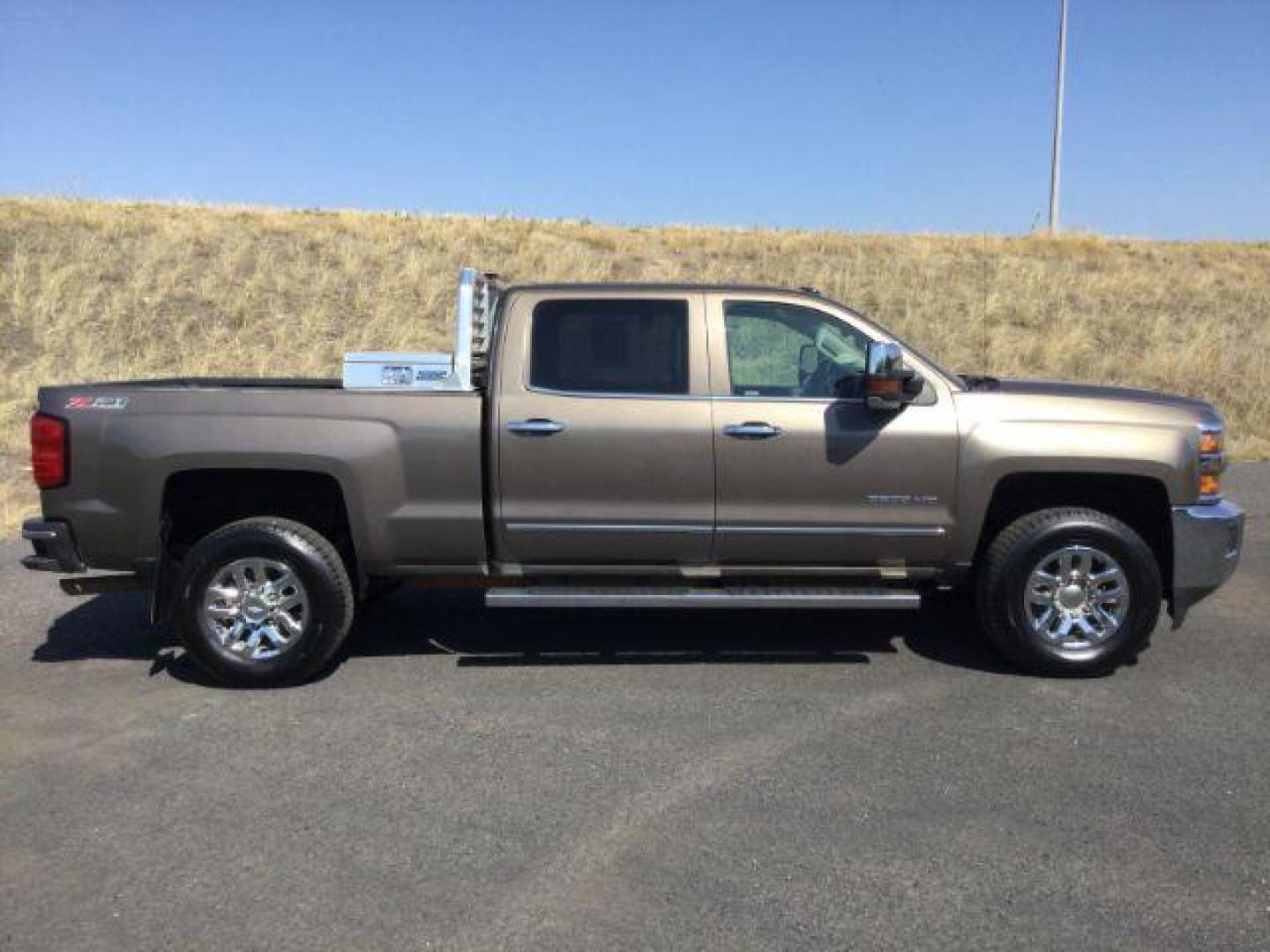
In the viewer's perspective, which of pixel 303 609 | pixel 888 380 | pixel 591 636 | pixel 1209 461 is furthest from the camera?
pixel 591 636

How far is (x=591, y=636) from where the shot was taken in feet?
20.1

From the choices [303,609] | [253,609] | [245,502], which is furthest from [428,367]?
[253,609]

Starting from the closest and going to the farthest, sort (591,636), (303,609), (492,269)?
(303,609) < (591,636) < (492,269)

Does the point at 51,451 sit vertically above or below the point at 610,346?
below

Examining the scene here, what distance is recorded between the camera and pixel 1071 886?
133 inches

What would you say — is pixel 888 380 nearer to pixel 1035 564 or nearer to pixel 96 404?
pixel 1035 564

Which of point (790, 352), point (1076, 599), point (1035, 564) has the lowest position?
point (1076, 599)

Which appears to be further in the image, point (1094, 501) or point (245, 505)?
point (1094, 501)

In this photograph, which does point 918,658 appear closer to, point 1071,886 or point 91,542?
point 1071,886

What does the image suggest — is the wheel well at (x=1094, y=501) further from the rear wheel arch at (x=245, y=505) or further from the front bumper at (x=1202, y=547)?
the rear wheel arch at (x=245, y=505)

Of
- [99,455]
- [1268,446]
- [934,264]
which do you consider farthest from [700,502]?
[934,264]

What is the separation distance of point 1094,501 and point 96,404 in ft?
17.0

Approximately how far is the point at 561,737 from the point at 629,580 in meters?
1.13

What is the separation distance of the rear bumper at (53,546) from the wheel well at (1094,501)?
4.58 metres
